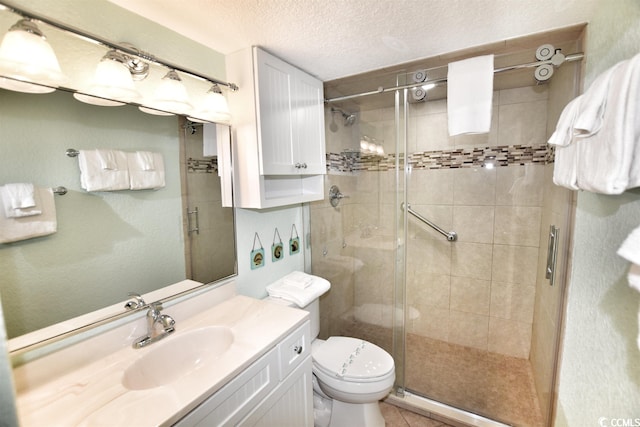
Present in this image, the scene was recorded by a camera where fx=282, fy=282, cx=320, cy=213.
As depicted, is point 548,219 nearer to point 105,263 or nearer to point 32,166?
point 105,263

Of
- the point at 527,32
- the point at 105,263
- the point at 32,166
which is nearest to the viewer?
the point at 32,166

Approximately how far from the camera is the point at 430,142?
95.3 inches

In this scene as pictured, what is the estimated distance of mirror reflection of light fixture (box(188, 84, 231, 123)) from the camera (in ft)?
4.65

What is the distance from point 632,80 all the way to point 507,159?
1607mm

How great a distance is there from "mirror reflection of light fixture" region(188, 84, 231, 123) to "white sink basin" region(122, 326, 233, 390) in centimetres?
103

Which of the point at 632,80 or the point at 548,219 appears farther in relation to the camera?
the point at 548,219

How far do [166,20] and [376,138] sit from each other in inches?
61.0

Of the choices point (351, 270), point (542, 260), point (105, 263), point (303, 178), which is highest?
point (303, 178)

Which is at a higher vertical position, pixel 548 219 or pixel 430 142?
pixel 430 142

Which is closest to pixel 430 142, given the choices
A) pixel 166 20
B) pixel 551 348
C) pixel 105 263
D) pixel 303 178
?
pixel 303 178

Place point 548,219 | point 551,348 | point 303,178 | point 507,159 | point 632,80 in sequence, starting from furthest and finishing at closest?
point 507,159 → point 303,178 → point 548,219 → point 551,348 → point 632,80

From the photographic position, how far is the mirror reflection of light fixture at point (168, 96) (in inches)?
48.9

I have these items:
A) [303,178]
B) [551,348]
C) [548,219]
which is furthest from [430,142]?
[551,348]

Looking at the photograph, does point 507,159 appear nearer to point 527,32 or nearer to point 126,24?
point 527,32
